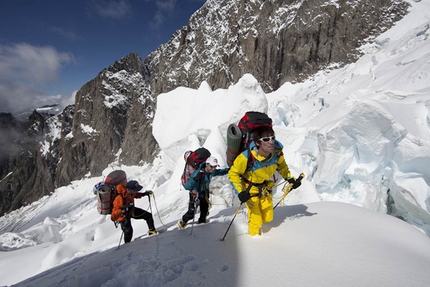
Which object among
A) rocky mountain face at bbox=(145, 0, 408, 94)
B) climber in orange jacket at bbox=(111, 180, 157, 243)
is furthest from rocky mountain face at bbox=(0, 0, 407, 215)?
climber in orange jacket at bbox=(111, 180, 157, 243)

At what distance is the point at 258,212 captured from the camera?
2635mm

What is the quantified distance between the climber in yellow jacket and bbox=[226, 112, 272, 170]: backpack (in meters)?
0.07

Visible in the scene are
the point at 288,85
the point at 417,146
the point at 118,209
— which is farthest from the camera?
the point at 288,85

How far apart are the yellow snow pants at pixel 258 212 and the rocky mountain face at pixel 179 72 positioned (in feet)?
113

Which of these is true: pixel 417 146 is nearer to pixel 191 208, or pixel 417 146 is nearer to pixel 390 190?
pixel 390 190

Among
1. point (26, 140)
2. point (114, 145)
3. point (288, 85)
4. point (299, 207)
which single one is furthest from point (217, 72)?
point (26, 140)

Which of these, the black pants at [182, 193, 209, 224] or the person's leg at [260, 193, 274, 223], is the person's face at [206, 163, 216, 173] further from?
the person's leg at [260, 193, 274, 223]

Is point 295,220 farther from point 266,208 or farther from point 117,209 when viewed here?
point 117,209

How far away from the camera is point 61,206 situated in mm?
39750

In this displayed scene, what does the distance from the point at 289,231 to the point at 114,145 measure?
54.8 meters

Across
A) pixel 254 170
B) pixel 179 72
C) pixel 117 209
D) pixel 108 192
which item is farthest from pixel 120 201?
pixel 179 72

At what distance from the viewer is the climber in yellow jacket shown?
249cm

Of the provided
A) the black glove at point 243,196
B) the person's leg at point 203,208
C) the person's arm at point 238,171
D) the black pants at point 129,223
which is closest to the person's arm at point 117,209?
the black pants at point 129,223

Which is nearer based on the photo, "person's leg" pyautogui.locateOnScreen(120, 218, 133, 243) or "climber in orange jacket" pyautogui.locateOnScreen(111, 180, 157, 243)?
"climber in orange jacket" pyautogui.locateOnScreen(111, 180, 157, 243)
